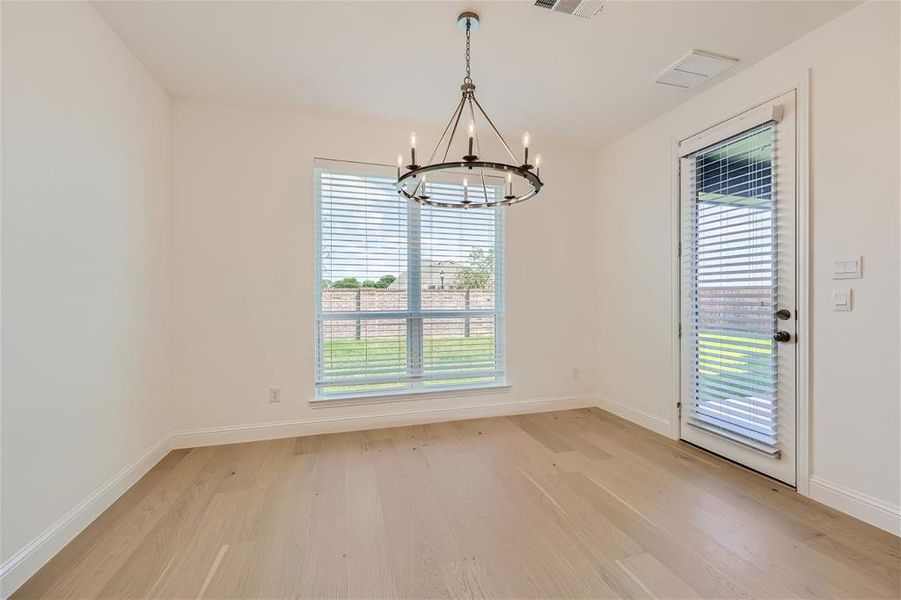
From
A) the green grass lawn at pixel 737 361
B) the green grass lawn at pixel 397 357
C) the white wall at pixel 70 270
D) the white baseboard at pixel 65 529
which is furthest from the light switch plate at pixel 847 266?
the white baseboard at pixel 65 529

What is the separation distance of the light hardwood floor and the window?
89 cm

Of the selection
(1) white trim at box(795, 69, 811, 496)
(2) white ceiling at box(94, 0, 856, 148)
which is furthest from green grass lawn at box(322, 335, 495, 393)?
(1) white trim at box(795, 69, 811, 496)

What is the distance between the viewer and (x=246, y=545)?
1.85 m

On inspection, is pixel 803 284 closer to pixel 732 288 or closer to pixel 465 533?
pixel 732 288

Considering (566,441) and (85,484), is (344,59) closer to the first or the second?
(85,484)

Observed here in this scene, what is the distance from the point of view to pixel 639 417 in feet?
11.7

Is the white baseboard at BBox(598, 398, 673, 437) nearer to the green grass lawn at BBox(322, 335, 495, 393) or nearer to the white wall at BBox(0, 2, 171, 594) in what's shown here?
the green grass lawn at BBox(322, 335, 495, 393)

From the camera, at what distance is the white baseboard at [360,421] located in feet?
10.1

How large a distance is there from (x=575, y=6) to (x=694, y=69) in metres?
1.14

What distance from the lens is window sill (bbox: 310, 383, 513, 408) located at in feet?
11.1

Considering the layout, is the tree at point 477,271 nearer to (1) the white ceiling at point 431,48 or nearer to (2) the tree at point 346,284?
(2) the tree at point 346,284

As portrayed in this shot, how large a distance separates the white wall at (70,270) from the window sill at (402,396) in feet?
4.06

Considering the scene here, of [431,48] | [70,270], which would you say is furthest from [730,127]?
[70,270]

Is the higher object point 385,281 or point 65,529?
point 385,281
